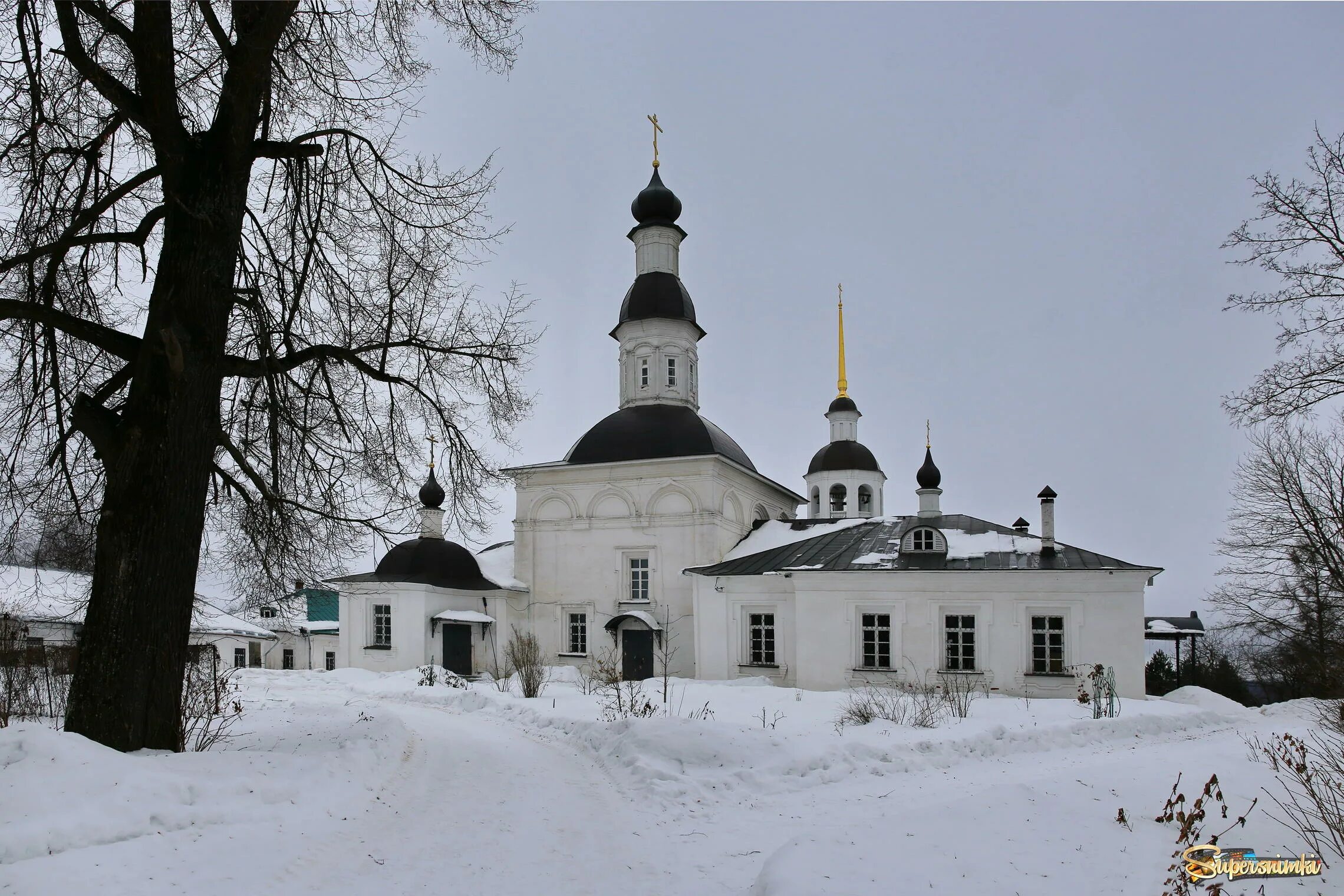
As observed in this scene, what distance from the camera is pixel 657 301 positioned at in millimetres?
30891

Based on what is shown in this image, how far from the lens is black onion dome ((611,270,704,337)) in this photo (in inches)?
1213

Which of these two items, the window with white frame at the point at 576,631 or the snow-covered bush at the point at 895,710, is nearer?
the snow-covered bush at the point at 895,710

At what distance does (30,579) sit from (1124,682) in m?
29.9

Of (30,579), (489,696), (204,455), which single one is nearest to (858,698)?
(489,696)

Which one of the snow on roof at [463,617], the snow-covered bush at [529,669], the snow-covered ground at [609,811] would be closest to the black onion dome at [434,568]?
the snow on roof at [463,617]

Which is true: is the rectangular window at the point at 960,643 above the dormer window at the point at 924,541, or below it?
below

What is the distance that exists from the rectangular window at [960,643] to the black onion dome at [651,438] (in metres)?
8.95

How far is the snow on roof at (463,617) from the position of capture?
89.0 feet

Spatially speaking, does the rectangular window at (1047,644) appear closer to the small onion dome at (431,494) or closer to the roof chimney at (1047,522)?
the roof chimney at (1047,522)

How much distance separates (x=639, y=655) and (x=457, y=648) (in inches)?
224

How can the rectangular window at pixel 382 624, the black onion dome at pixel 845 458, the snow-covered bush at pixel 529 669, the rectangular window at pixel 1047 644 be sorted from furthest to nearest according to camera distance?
the black onion dome at pixel 845 458 < the rectangular window at pixel 382 624 < the rectangular window at pixel 1047 644 < the snow-covered bush at pixel 529 669

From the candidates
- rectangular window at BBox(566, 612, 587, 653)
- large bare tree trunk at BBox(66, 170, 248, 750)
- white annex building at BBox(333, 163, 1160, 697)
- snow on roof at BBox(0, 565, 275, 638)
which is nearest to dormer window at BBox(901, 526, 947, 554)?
white annex building at BBox(333, 163, 1160, 697)

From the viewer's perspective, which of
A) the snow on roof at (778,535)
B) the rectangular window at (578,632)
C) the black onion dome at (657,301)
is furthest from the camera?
the black onion dome at (657,301)

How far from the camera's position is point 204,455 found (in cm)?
768
